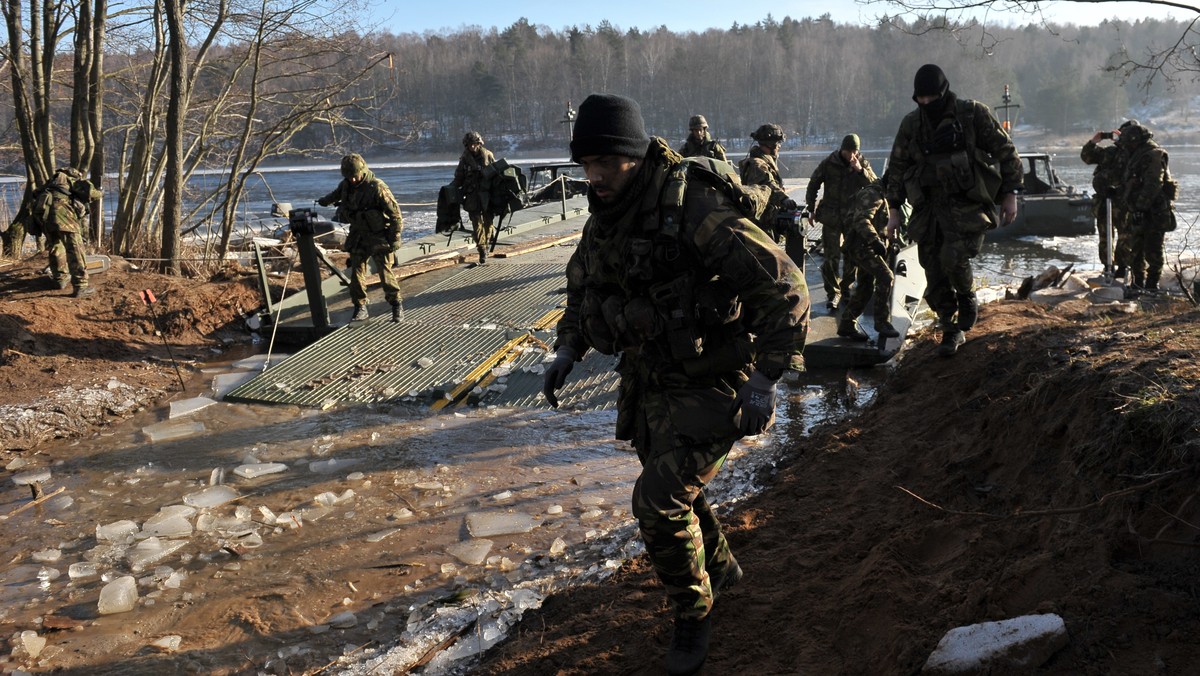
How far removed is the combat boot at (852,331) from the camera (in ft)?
24.1

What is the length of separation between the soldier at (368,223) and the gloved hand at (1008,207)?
18.1 ft

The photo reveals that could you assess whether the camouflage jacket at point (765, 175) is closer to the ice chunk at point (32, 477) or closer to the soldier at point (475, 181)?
the soldier at point (475, 181)

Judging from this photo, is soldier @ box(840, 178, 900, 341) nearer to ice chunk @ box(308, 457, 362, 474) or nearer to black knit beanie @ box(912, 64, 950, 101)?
black knit beanie @ box(912, 64, 950, 101)

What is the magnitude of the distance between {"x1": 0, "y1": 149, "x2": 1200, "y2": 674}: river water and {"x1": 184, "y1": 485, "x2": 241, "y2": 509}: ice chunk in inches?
0.7

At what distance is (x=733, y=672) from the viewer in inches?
105

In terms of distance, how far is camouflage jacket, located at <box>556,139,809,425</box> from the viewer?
253cm

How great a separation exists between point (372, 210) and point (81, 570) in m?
4.97

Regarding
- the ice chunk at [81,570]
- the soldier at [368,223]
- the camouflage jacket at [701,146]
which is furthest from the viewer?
the camouflage jacket at [701,146]

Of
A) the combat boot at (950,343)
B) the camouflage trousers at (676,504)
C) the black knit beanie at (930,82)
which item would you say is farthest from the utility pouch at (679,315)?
the combat boot at (950,343)

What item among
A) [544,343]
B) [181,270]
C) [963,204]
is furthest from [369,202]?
[963,204]

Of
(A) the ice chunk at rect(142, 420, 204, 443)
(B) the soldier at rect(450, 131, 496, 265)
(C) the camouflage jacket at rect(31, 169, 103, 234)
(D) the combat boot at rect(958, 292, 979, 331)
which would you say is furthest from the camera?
(B) the soldier at rect(450, 131, 496, 265)

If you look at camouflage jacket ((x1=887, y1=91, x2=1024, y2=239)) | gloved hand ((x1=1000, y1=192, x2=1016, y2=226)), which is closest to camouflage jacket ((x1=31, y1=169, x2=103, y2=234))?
camouflage jacket ((x1=887, y1=91, x2=1024, y2=239))

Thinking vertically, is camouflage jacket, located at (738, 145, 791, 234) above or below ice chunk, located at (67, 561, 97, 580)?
above

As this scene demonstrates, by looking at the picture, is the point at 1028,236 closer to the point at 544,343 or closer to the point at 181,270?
the point at 544,343
